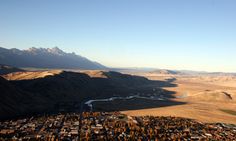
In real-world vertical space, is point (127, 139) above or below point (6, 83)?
below

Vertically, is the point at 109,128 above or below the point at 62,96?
below

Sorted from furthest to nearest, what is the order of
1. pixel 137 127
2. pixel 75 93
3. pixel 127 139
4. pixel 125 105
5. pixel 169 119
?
pixel 75 93, pixel 125 105, pixel 169 119, pixel 137 127, pixel 127 139

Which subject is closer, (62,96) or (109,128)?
(109,128)

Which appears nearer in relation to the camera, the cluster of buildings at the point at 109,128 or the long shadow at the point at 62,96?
the cluster of buildings at the point at 109,128

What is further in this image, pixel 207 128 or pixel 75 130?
pixel 207 128

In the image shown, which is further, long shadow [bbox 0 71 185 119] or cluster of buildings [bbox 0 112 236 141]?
long shadow [bbox 0 71 185 119]

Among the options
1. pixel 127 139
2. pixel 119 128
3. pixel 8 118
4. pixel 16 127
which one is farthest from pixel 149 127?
pixel 8 118

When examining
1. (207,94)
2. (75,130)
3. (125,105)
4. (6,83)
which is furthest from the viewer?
(207,94)

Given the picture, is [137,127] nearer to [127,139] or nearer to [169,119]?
[127,139]
